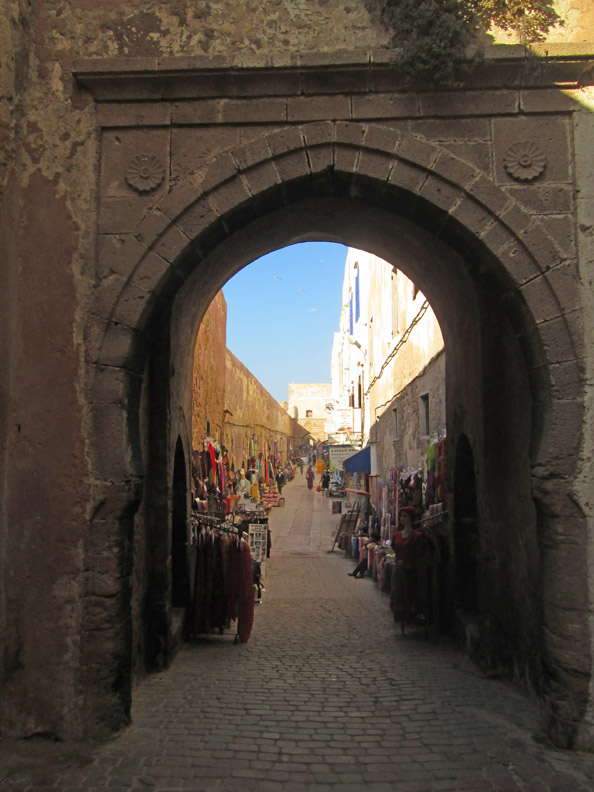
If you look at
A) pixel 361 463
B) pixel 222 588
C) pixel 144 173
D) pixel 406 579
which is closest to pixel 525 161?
pixel 144 173

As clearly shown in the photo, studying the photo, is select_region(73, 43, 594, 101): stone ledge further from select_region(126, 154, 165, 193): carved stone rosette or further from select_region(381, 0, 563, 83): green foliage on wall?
select_region(126, 154, 165, 193): carved stone rosette

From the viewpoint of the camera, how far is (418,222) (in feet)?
15.4

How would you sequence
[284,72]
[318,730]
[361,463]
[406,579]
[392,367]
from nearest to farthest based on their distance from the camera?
[318,730], [284,72], [406,579], [392,367], [361,463]

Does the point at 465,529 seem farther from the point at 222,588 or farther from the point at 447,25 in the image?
the point at 447,25

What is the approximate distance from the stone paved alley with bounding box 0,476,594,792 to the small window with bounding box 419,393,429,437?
3.72 metres

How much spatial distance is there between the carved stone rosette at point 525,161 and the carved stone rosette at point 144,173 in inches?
88.6

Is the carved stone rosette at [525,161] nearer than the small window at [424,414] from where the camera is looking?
Yes

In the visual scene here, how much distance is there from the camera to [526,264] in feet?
13.7

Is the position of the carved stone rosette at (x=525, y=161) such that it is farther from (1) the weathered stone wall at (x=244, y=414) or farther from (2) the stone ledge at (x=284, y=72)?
(1) the weathered stone wall at (x=244, y=414)

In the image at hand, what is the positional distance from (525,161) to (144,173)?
2.46 meters

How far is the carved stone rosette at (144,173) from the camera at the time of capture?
14.4 feet

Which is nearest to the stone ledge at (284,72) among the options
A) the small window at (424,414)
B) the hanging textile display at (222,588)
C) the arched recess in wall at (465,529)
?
the arched recess in wall at (465,529)

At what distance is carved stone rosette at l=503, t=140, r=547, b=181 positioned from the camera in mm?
4270

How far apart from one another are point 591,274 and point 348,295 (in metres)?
21.8
